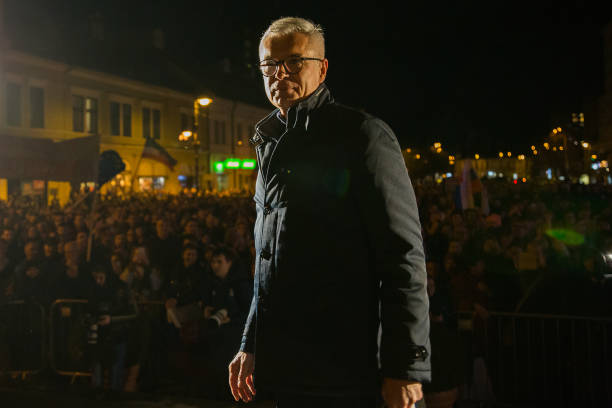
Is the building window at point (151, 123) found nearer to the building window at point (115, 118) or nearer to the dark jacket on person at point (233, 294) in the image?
the building window at point (115, 118)

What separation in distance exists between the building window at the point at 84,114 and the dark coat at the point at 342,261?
35.2m

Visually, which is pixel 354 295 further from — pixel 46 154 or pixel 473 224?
pixel 46 154

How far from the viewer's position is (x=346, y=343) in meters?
1.89

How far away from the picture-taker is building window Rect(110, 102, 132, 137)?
124 ft

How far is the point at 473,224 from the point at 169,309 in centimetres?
599

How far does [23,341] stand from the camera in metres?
7.08

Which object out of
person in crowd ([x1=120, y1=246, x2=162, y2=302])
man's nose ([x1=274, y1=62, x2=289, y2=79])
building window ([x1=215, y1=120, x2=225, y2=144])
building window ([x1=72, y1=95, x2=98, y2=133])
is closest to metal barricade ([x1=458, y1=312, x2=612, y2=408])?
person in crowd ([x1=120, y1=246, x2=162, y2=302])

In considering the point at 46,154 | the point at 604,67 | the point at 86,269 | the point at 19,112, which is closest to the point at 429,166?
the point at 19,112

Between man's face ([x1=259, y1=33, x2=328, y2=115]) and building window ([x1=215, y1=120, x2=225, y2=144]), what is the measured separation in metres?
46.6

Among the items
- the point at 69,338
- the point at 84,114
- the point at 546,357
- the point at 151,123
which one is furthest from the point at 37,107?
the point at 546,357

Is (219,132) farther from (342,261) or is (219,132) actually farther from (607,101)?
(342,261)

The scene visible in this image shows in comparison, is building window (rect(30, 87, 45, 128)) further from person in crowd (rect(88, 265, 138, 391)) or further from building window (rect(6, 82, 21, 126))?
person in crowd (rect(88, 265, 138, 391))

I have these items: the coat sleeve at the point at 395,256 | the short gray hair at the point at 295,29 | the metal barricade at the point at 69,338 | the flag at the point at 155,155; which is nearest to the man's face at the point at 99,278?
the metal barricade at the point at 69,338

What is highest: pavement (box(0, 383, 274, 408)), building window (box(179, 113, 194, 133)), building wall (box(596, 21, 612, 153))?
building wall (box(596, 21, 612, 153))
